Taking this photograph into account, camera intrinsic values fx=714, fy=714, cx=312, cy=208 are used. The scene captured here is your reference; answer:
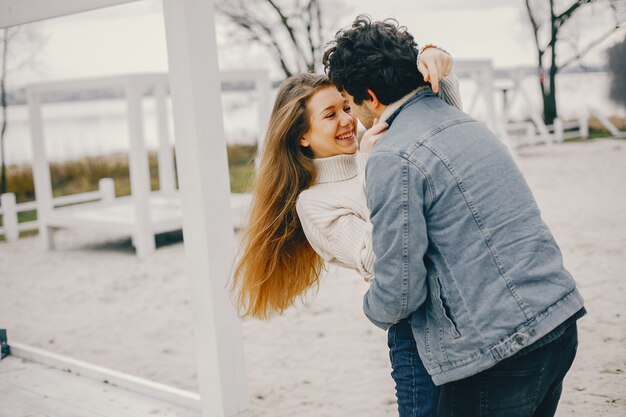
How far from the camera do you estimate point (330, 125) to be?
2379 mm

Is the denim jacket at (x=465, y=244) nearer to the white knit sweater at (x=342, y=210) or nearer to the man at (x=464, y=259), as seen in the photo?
the man at (x=464, y=259)

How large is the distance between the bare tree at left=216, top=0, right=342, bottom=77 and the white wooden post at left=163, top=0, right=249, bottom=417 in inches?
487

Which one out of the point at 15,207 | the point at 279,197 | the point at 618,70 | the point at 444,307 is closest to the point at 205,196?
the point at 279,197

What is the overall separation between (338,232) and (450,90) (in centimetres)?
52

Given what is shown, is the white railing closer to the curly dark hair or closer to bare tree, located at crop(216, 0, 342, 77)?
bare tree, located at crop(216, 0, 342, 77)

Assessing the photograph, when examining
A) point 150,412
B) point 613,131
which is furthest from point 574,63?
point 150,412

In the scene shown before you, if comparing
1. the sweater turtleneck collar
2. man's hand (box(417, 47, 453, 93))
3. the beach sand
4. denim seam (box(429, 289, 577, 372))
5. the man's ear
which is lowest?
the beach sand

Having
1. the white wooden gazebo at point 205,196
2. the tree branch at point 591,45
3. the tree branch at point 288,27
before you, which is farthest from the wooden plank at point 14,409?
the tree branch at point 591,45

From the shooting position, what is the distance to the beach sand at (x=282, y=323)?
13.8 feet

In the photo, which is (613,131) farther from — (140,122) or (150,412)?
(150,412)

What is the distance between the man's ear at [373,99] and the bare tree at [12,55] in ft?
43.7

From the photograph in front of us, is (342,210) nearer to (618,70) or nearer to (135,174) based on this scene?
(135,174)

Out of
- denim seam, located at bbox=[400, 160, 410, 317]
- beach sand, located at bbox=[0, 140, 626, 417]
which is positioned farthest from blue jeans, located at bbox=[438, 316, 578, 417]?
beach sand, located at bbox=[0, 140, 626, 417]

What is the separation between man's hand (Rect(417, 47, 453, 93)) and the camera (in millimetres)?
1770
